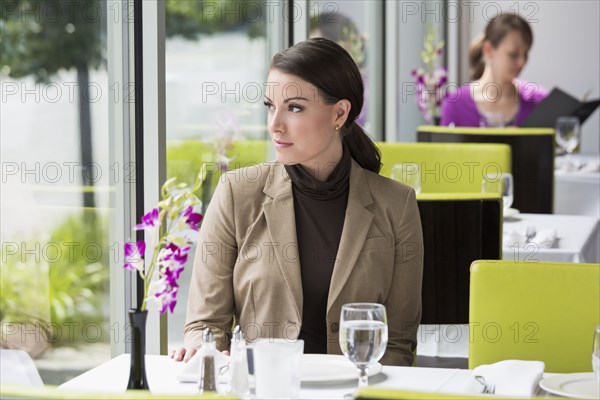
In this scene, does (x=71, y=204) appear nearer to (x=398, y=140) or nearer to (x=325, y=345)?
(x=325, y=345)

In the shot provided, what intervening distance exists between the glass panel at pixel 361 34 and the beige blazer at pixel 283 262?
304 cm

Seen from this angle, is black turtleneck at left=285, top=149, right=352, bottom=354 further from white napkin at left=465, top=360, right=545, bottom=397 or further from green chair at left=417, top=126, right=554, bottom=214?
green chair at left=417, top=126, right=554, bottom=214

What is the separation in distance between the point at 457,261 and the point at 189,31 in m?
1.19

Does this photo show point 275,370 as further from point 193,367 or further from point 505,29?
point 505,29

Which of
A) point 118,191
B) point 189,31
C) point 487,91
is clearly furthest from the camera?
point 487,91

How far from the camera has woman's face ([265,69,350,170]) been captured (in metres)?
2.21

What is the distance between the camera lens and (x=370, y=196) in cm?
231

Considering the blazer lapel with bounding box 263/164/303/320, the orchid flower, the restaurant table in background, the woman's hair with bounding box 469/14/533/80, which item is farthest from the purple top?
the orchid flower

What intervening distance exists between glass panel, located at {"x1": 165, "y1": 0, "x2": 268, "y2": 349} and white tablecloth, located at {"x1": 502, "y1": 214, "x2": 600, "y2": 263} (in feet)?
3.53

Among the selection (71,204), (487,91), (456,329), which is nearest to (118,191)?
(71,204)

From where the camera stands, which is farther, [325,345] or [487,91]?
[487,91]

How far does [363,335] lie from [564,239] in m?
2.03

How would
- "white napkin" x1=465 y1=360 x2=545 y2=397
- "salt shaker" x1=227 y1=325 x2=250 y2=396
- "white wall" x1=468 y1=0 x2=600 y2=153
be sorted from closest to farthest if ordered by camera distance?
"salt shaker" x1=227 y1=325 x2=250 y2=396 < "white napkin" x1=465 y1=360 x2=545 y2=397 < "white wall" x1=468 y1=0 x2=600 y2=153

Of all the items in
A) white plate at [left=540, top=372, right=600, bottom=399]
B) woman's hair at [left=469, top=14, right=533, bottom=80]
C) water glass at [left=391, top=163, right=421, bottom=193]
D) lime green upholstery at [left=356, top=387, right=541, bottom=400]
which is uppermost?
woman's hair at [left=469, top=14, right=533, bottom=80]
